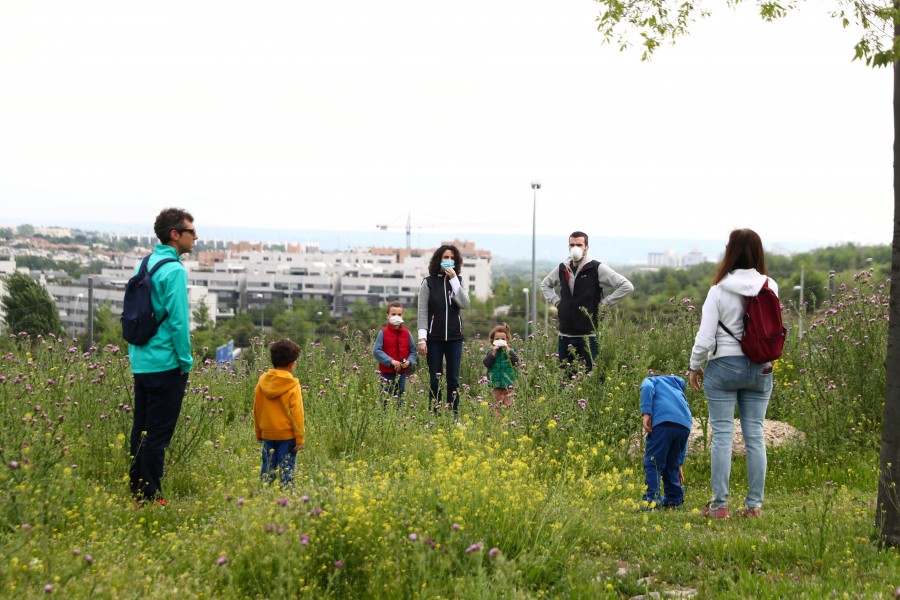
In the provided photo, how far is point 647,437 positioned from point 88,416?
395cm

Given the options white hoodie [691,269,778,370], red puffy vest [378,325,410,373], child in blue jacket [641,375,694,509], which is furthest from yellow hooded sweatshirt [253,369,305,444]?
red puffy vest [378,325,410,373]

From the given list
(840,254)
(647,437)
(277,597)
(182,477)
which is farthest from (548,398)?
(840,254)

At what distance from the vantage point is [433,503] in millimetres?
4402

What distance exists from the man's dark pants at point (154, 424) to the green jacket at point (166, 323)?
67 millimetres

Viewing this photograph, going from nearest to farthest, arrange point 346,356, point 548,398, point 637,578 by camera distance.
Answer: point 637,578
point 548,398
point 346,356

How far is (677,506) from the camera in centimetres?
614

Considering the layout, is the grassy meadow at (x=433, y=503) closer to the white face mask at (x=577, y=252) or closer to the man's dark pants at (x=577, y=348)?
the man's dark pants at (x=577, y=348)

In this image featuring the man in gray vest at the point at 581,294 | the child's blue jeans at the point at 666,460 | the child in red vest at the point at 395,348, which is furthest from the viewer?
the child in red vest at the point at 395,348

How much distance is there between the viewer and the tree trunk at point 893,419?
4805mm

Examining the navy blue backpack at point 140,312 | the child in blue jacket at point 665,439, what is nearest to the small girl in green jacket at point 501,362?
the child in blue jacket at point 665,439

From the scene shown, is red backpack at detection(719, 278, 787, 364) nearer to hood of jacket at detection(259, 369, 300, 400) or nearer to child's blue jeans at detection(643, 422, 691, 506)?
child's blue jeans at detection(643, 422, 691, 506)

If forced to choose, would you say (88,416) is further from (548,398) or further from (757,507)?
(757,507)

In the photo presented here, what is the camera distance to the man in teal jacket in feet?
18.6

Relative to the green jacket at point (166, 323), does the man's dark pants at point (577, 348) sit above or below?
below
